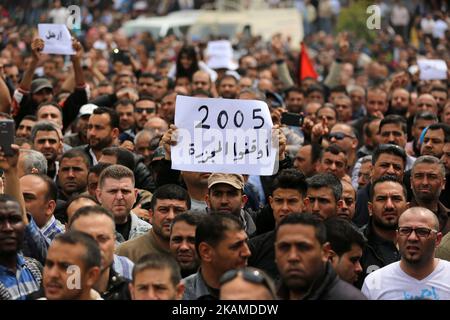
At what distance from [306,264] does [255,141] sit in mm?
2703

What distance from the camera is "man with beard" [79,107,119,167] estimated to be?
12691 mm

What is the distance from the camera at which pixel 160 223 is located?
30.6 feet

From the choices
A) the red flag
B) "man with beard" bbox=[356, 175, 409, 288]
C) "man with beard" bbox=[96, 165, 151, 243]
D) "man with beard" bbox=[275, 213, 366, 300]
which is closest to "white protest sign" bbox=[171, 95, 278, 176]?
"man with beard" bbox=[96, 165, 151, 243]

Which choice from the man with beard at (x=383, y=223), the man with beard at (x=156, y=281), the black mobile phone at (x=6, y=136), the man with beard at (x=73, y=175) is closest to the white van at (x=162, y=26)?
the man with beard at (x=73, y=175)

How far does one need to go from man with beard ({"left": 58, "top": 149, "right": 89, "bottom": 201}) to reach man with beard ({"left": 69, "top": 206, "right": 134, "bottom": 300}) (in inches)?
112

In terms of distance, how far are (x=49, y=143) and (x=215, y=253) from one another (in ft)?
15.1

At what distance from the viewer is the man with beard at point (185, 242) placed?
8695 mm

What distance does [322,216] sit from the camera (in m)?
9.81

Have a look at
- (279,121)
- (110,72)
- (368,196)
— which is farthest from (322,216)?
(110,72)

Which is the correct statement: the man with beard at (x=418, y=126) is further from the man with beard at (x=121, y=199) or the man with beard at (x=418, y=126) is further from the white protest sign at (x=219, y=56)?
the white protest sign at (x=219, y=56)

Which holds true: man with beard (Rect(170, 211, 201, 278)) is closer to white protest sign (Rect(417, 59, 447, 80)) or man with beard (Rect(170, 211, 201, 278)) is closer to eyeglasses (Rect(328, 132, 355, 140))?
eyeglasses (Rect(328, 132, 355, 140))

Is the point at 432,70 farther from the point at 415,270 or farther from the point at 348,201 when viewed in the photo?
the point at 415,270

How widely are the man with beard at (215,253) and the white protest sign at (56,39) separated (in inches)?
273
